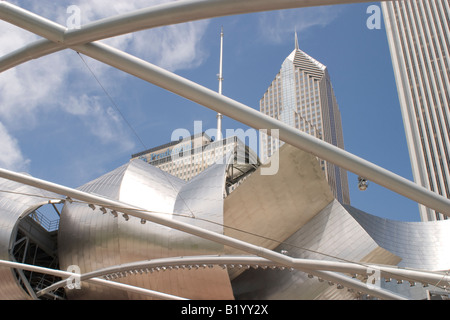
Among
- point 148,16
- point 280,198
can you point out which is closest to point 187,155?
point 280,198

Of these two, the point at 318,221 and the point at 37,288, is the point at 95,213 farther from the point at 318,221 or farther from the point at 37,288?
the point at 318,221

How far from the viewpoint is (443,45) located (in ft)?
322

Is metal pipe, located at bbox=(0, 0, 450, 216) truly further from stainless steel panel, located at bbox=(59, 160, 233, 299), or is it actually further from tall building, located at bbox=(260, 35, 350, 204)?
tall building, located at bbox=(260, 35, 350, 204)

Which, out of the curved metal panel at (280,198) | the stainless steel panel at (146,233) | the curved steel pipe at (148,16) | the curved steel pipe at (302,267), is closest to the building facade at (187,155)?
the stainless steel panel at (146,233)

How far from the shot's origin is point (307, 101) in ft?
520

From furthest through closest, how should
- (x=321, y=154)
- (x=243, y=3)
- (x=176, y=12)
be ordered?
(x=321, y=154) → (x=176, y=12) → (x=243, y=3)

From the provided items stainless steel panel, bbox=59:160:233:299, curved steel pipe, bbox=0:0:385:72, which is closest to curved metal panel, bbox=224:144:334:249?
stainless steel panel, bbox=59:160:233:299

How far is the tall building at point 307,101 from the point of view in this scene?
148 m

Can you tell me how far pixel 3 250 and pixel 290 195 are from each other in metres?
16.8

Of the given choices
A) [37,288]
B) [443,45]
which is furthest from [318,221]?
[443,45]

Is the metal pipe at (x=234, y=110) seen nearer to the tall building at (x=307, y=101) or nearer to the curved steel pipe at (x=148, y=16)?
the curved steel pipe at (x=148, y=16)

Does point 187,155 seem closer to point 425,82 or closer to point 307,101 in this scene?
point 425,82

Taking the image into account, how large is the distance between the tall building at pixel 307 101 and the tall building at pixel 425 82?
138ft

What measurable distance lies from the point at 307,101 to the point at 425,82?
6170 centimetres
